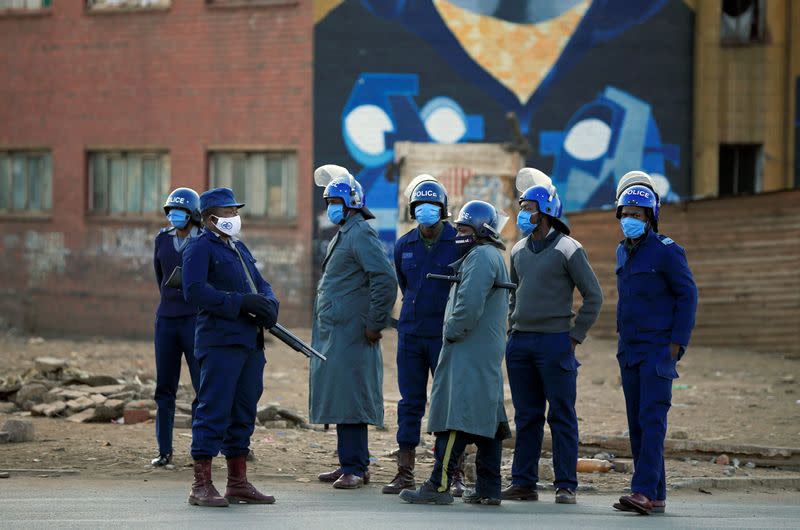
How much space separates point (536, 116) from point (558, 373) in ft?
43.6

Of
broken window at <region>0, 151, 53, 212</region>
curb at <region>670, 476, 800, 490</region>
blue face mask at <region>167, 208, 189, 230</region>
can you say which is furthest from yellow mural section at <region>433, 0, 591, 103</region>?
curb at <region>670, 476, 800, 490</region>

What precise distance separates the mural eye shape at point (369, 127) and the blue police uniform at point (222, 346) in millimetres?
13291

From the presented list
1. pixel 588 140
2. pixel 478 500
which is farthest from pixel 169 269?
pixel 588 140

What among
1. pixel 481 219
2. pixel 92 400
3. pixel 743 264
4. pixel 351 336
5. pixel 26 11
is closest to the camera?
pixel 481 219

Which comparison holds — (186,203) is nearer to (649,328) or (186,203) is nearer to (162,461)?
(162,461)

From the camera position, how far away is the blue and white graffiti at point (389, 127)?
71.1 feet

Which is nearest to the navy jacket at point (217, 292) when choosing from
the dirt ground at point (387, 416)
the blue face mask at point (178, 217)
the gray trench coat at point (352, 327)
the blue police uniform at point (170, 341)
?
the gray trench coat at point (352, 327)

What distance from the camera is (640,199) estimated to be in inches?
333

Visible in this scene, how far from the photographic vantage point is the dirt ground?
33.9 ft

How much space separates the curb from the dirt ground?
376 mm

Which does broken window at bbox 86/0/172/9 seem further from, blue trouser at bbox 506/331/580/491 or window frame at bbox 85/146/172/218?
blue trouser at bbox 506/331/580/491

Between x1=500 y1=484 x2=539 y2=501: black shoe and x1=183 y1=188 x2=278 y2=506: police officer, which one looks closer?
x1=183 y1=188 x2=278 y2=506: police officer

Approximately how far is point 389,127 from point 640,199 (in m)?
13.5

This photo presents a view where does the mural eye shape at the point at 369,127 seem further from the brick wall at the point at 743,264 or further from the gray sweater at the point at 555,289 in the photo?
the gray sweater at the point at 555,289
